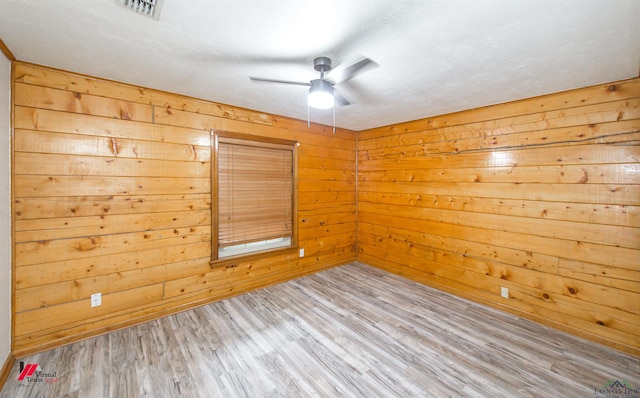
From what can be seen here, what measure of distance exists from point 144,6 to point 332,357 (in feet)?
8.75

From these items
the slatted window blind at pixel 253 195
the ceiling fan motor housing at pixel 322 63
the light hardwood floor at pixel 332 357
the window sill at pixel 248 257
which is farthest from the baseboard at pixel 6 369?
the ceiling fan motor housing at pixel 322 63

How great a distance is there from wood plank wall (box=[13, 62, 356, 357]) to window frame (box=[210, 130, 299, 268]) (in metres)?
0.07

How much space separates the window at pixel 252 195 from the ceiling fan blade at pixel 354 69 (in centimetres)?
177

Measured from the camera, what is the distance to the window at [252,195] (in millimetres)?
3049

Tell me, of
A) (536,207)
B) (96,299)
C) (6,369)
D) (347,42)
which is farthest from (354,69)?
(6,369)

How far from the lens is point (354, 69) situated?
1663 millimetres

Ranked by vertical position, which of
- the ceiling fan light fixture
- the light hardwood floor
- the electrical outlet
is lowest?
the light hardwood floor

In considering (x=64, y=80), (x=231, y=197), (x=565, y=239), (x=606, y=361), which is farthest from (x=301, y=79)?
(x=606, y=361)

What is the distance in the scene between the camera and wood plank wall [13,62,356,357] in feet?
6.81

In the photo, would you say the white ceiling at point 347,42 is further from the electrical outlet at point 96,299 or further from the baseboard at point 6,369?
the baseboard at point 6,369

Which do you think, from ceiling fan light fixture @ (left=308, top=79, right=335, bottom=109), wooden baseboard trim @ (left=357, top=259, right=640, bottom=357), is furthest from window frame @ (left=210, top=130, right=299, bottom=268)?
wooden baseboard trim @ (left=357, top=259, right=640, bottom=357)

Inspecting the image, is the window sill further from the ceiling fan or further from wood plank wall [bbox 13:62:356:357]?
the ceiling fan

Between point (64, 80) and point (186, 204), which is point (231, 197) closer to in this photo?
point (186, 204)

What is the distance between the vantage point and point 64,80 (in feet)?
7.16
